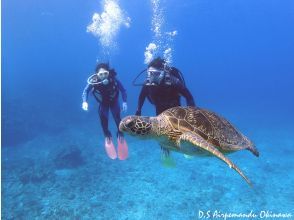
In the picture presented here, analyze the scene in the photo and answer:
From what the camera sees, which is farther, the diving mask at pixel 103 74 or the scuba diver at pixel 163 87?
the diving mask at pixel 103 74

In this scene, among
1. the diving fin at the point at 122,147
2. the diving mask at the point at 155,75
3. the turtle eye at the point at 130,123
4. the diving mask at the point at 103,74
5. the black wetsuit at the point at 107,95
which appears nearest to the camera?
the turtle eye at the point at 130,123

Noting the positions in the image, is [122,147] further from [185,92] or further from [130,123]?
[130,123]

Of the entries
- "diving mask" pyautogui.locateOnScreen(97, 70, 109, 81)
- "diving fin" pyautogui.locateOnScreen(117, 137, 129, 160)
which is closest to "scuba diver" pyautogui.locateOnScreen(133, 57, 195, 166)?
"diving mask" pyautogui.locateOnScreen(97, 70, 109, 81)

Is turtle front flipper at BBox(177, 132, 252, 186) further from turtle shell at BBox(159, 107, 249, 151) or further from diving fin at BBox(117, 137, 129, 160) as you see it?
diving fin at BBox(117, 137, 129, 160)

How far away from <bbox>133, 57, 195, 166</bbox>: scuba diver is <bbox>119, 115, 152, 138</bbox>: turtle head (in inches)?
72.1

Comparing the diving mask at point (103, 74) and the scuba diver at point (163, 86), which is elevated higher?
the diving mask at point (103, 74)

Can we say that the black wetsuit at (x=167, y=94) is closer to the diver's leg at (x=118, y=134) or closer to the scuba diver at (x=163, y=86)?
the scuba diver at (x=163, y=86)

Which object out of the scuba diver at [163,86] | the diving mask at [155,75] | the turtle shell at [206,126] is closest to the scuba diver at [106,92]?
the scuba diver at [163,86]

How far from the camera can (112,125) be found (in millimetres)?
17438

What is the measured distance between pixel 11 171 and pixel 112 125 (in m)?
7.35

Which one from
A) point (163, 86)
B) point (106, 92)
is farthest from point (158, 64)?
point (106, 92)

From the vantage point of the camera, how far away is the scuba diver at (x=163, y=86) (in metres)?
5.14

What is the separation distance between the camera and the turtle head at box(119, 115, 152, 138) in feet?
10.6

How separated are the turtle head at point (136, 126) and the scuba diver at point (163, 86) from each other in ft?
6.01
